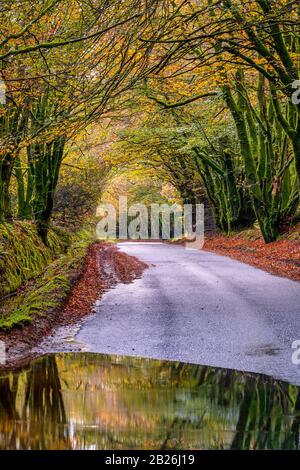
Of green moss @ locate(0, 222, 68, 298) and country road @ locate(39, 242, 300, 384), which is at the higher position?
green moss @ locate(0, 222, 68, 298)

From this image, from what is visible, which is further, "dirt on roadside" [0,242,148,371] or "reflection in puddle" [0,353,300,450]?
"dirt on roadside" [0,242,148,371]

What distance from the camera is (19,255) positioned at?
592 inches

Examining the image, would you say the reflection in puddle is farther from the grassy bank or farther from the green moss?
the green moss

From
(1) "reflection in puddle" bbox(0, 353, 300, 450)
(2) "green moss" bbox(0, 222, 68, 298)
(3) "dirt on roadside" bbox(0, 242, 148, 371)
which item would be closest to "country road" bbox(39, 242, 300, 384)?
(3) "dirt on roadside" bbox(0, 242, 148, 371)

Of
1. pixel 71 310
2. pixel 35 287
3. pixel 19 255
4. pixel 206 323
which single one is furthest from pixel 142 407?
pixel 19 255

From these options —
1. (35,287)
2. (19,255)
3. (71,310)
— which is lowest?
(71,310)

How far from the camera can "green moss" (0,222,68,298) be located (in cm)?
1294

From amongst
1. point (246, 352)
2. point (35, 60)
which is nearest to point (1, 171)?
point (35, 60)

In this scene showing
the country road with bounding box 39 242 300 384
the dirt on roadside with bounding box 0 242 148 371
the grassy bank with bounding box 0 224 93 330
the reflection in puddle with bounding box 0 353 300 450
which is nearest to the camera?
the reflection in puddle with bounding box 0 353 300 450

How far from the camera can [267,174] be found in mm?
24078

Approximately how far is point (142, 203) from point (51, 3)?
56325mm

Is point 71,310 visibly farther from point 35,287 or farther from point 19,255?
point 19,255

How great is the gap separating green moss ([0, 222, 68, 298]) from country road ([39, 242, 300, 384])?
2431 millimetres

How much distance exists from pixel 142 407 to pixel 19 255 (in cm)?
1052
